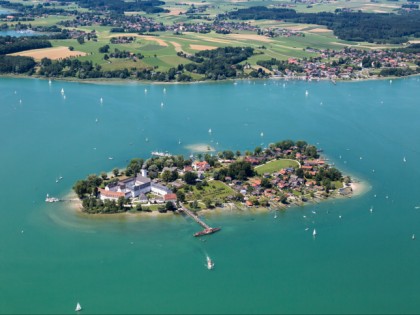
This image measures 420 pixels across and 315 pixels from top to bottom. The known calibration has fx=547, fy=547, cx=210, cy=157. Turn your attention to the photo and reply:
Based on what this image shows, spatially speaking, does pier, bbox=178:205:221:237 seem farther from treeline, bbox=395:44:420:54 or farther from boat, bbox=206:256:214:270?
treeline, bbox=395:44:420:54

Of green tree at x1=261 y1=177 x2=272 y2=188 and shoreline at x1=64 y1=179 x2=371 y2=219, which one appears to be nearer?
shoreline at x1=64 y1=179 x2=371 y2=219

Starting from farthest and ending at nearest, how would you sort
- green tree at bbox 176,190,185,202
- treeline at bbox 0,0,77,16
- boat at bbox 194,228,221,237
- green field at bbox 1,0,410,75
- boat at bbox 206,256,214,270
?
treeline at bbox 0,0,77,16, green field at bbox 1,0,410,75, green tree at bbox 176,190,185,202, boat at bbox 194,228,221,237, boat at bbox 206,256,214,270

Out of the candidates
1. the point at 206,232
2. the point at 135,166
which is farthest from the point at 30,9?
the point at 206,232

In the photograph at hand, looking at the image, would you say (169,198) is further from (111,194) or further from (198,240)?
(198,240)

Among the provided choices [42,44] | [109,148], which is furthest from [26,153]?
[42,44]

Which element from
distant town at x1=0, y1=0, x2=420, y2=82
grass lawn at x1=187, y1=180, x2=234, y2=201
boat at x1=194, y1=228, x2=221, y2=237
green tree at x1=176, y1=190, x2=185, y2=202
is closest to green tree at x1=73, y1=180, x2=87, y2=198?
green tree at x1=176, y1=190, x2=185, y2=202

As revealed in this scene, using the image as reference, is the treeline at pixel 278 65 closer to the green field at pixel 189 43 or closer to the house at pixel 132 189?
the green field at pixel 189 43

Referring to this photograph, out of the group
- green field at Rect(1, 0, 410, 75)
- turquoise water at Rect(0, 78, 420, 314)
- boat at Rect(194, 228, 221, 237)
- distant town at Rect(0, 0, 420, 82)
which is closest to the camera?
turquoise water at Rect(0, 78, 420, 314)
